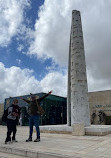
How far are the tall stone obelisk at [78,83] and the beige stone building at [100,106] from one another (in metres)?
10.3

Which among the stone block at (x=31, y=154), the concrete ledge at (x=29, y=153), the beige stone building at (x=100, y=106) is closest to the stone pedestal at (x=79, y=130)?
the concrete ledge at (x=29, y=153)

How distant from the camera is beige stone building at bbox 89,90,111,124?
1981cm

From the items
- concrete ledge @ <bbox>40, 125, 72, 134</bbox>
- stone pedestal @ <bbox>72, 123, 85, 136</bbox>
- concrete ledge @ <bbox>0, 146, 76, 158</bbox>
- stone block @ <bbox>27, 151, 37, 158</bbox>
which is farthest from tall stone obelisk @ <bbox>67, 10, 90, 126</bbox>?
stone block @ <bbox>27, 151, 37, 158</bbox>

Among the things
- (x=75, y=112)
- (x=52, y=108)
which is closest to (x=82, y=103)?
(x=75, y=112)

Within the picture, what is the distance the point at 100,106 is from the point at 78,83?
11755 mm

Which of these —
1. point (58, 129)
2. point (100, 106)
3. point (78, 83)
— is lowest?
point (58, 129)

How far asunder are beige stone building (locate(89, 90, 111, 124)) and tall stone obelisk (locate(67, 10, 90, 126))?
404 inches

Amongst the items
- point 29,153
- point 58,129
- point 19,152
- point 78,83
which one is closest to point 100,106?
point 78,83

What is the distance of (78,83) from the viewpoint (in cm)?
993

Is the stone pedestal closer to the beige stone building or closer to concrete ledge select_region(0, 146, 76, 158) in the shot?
concrete ledge select_region(0, 146, 76, 158)

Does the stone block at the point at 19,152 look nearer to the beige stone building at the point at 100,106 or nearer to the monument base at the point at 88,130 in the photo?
the monument base at the point at 88,130

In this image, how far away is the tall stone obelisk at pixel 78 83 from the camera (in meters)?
9.65

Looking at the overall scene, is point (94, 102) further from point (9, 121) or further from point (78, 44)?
point (9, 121)

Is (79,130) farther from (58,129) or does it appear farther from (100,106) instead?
(100,106)
